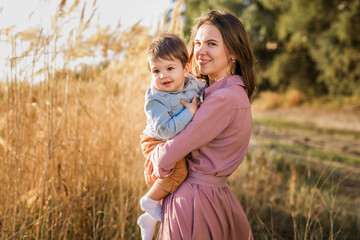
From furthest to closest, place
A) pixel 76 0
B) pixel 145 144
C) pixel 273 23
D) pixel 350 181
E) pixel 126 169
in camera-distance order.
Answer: pixel 273 23
pixel 350 181
pixel 126 169
pixel 76 0
pixel 145 144

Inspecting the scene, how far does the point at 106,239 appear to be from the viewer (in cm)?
232

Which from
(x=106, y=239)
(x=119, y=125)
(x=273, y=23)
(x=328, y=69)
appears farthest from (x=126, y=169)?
(x=273, y=23)

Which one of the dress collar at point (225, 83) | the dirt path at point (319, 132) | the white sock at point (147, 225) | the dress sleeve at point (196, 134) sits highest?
the dress collar at point (225, 83)

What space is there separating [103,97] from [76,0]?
785mm

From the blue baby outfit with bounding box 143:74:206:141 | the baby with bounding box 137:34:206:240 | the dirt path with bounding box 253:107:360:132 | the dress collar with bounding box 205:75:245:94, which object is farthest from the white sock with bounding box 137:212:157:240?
the dirt path with bounding box 253:107:360:132

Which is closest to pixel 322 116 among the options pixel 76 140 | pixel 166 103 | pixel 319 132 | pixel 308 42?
pixel 319 132

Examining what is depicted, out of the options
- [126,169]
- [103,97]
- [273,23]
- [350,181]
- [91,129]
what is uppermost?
[273,23]

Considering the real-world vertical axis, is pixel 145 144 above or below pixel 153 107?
below

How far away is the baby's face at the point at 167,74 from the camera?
5.20 feet

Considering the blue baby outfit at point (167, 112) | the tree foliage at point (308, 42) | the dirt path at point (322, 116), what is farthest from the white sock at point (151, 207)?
the dirt path at point (322, 116)

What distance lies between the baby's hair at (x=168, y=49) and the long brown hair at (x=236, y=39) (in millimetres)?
206

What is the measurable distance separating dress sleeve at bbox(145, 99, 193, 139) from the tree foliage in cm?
609

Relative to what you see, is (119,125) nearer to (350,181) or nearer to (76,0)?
(76,0)

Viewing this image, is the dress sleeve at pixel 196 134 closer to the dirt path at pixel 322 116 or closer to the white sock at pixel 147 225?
the white sock at pixel 147 225
